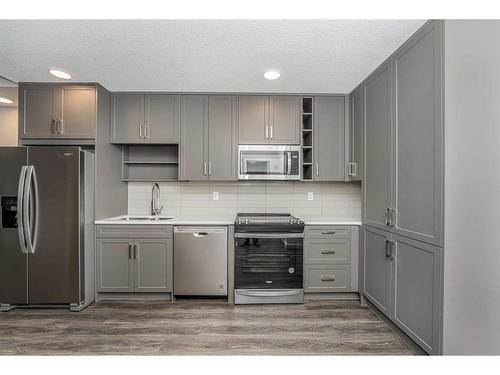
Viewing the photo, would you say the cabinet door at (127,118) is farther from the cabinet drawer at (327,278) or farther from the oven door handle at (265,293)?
the cabinet drawer at (327,278)

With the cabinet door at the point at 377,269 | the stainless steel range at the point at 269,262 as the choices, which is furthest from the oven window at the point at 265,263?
the cabinet door at the point at 377,269

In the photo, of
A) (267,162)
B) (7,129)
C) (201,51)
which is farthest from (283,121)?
(7,129)

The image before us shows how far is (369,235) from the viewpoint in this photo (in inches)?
109

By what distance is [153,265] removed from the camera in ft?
9.74

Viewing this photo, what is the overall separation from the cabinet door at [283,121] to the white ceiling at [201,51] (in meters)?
0.23

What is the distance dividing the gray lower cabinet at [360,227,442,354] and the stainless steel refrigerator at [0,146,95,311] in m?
2.82

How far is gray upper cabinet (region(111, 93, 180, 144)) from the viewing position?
3250 mm

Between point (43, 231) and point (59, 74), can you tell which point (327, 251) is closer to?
point (43, 231)

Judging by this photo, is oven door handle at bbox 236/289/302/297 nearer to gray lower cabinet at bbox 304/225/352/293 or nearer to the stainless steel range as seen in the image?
the stainless steel range

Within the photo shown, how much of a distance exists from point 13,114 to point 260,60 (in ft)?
9.45

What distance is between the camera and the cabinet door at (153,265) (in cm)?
296
